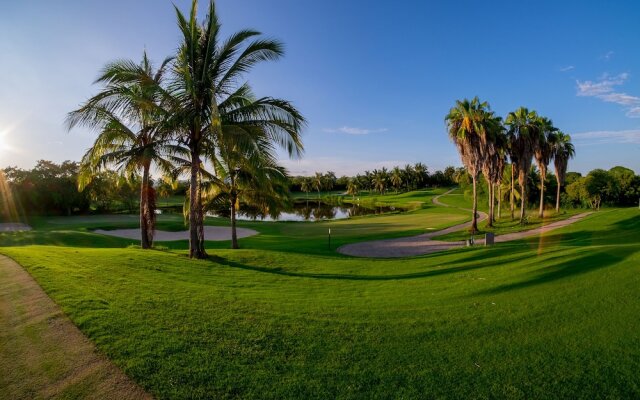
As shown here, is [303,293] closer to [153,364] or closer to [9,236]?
[153,364]

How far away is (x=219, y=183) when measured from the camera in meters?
17.2

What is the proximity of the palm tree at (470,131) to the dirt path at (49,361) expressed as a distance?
95.9ft

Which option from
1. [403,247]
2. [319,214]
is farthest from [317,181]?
[403,247]

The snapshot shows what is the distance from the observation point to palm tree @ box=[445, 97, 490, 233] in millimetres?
28453

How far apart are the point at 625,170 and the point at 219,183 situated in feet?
240

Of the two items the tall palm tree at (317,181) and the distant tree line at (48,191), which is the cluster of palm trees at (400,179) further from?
the distant tree line at (48,191)

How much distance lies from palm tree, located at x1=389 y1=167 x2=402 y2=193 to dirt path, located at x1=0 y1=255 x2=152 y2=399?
→ 12920 cm

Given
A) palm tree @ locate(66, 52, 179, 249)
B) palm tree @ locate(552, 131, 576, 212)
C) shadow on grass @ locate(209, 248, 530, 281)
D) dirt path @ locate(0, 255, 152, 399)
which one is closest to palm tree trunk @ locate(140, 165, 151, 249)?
palm tree @ locate(66, 52, 179, 249)

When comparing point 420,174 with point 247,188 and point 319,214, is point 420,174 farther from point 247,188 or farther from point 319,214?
point 247,188

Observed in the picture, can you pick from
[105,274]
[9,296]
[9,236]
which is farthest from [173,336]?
[9,236]

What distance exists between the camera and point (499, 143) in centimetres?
3284

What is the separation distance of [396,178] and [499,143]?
98309 millimetres

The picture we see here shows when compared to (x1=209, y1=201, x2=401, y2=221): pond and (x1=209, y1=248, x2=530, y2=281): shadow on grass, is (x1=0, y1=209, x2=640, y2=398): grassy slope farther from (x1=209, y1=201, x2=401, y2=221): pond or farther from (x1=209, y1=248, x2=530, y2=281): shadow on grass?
(x1=209, y1=201, x2=401, y2=221): pond

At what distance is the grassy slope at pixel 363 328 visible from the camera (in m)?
4.64
